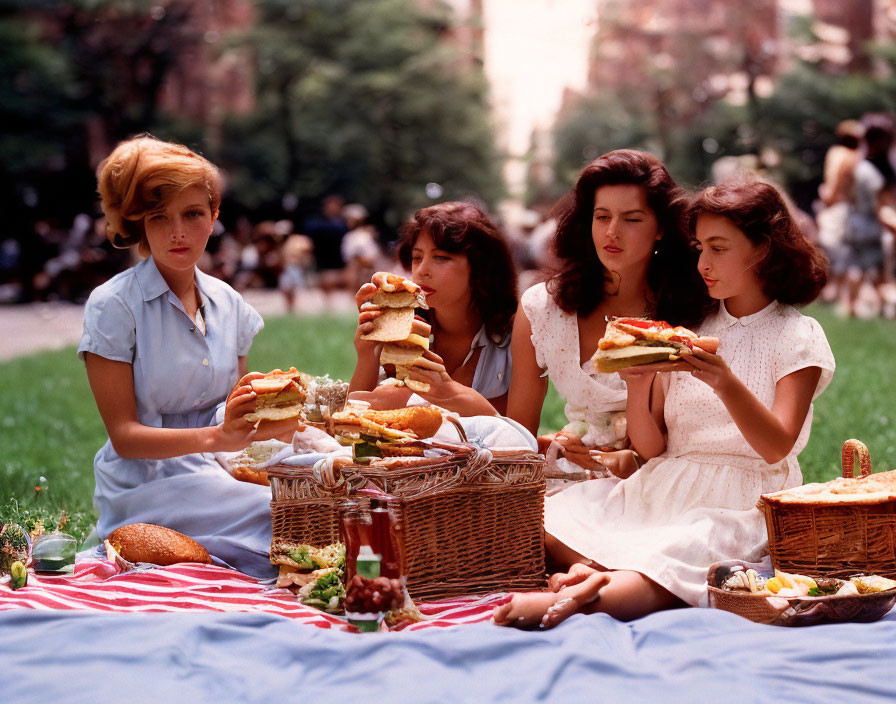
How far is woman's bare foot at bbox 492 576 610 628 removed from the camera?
3.60 meters

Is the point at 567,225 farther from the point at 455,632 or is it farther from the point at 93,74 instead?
the point at 93,74

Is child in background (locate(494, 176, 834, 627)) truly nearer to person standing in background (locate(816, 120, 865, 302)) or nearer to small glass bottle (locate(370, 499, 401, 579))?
small glass bottle (locate(370, 499, 401, 579))

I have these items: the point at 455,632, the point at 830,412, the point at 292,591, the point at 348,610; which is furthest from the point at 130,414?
the point at 830,412

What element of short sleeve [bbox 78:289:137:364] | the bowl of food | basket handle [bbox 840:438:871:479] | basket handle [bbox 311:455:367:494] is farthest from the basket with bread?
basket handle [bbox 840:438:871:479]

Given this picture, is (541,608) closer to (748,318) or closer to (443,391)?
(443,391)

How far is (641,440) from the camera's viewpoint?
446cm

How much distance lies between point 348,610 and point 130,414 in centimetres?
139

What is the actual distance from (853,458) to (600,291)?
1.32m

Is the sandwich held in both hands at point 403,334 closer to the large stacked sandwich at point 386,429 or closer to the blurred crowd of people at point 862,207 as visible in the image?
the large stacked sandwich at point 386,429

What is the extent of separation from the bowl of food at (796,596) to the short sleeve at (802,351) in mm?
779

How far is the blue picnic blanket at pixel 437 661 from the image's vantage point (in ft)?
9.95

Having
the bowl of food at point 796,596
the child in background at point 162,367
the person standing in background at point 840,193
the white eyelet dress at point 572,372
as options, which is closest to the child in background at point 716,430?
the bowl of food at point 796,596

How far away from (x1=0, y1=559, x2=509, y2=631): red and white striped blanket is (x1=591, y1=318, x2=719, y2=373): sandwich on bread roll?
997 millimetres

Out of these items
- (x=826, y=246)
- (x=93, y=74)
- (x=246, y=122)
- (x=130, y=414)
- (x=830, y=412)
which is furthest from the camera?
(x=246, y=122)
